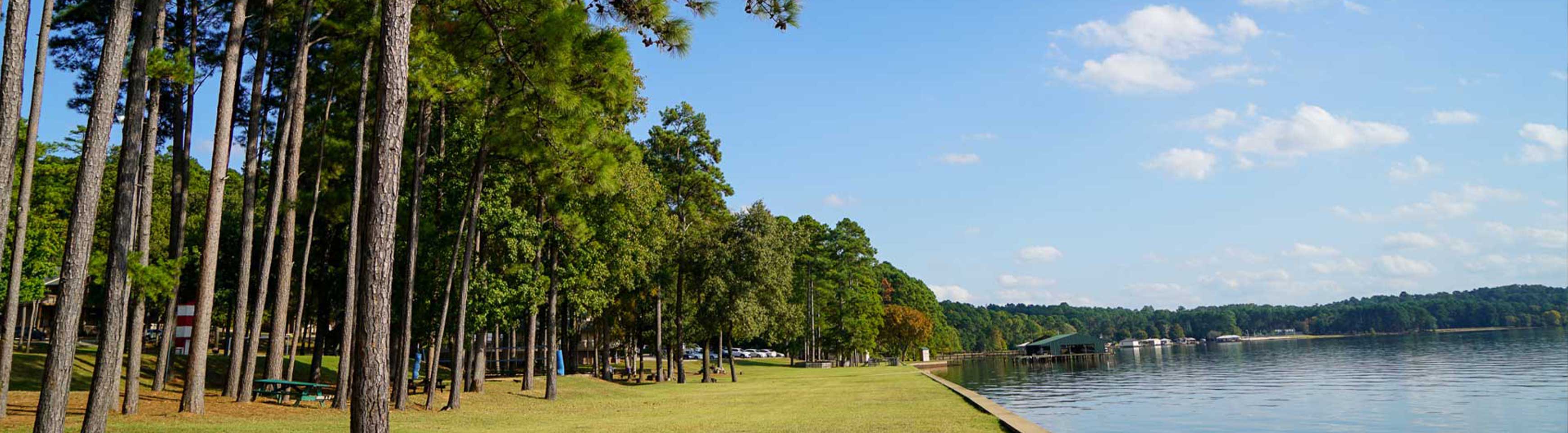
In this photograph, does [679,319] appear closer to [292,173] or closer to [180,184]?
[292,173]

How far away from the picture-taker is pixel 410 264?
65.2 feet

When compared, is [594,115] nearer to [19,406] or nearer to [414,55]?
[414,55]

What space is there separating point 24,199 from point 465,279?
8.64 meters

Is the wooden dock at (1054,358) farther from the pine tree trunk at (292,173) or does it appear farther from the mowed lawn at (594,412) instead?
the pine tree trunk at (292,173)

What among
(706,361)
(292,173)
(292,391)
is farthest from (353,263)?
(706,361)

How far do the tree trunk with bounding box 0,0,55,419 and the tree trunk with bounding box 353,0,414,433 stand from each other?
9386 mm

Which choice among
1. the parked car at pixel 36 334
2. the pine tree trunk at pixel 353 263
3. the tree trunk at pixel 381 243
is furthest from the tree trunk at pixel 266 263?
the parked car at pixel 36 334

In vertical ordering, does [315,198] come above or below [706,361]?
above

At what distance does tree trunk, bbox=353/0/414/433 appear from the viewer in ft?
24.7

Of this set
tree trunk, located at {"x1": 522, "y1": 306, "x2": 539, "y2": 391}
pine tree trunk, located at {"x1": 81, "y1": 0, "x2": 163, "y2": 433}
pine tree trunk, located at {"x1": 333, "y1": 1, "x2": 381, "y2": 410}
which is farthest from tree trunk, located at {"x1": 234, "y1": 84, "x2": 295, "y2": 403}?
tree trunk, located at {"x1": 522, "y1": 306, "x2": 539, "y2": 391}

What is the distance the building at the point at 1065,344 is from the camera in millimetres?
100062

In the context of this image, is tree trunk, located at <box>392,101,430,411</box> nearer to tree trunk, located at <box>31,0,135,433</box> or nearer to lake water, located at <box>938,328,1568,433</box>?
tree trunk, located at <box>31,0,135,433</box>

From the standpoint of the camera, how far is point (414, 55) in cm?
1752

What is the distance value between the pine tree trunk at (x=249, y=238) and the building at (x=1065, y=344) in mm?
90723
